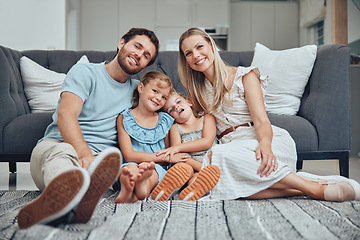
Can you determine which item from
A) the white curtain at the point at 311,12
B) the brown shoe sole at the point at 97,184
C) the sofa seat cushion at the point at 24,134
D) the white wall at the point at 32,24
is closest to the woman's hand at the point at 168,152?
the brown shoe sole at the point at 97,184

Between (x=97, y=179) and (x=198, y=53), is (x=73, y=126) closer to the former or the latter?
(x=97, y=179)

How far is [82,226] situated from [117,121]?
660 millimetres

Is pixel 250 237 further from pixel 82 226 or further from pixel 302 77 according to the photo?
pixel 302 77

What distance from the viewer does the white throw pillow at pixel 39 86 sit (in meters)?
1.94

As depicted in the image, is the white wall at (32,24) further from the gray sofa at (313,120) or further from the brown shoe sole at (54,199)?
the brown shoe sole at (54,199)

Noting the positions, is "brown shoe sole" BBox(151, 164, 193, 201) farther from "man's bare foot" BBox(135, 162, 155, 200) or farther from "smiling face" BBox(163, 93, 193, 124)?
"smiling face" BBox(163, 93, 193, 124)

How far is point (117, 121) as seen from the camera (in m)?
1.44

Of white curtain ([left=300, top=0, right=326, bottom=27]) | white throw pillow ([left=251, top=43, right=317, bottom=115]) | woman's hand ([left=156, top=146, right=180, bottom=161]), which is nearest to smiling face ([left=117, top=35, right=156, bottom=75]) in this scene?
woman's hand ([left=156, top=146, right=180, bottom=161])

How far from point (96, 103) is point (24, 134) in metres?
0.52

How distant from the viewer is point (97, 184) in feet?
2.74

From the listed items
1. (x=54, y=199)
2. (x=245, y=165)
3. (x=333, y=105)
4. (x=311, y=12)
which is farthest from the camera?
(x=311, y=12)

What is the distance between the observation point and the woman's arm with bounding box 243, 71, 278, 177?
1217mm

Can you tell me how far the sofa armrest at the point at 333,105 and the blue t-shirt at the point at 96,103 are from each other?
100 cm

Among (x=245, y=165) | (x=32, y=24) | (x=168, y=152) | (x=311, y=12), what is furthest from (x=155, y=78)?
(x=311, y=12)
